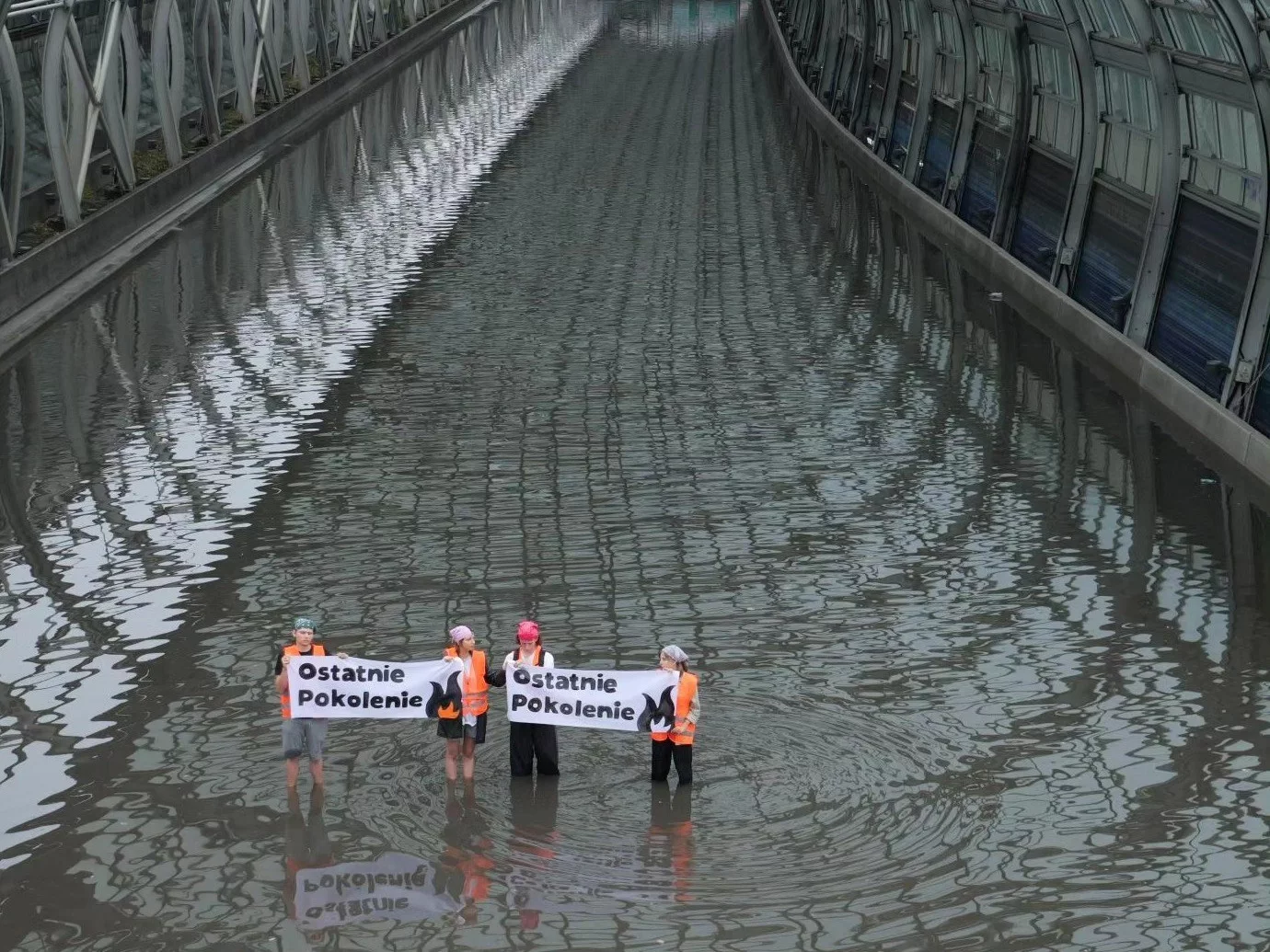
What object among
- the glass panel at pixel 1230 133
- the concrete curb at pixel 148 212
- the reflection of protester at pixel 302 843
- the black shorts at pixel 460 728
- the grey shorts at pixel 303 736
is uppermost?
the glass panel at pixel 1230 133

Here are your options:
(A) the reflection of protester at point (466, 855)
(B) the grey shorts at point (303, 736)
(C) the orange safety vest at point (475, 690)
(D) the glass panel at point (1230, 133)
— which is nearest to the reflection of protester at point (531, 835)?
(A) the reflection of protester at point (466, 855)

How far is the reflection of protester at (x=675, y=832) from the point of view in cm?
847

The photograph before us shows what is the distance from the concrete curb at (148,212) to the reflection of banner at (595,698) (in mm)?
11607

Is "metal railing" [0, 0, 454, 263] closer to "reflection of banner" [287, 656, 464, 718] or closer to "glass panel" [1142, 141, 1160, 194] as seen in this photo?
"glass panel" [1142, 141, 1160, 194]

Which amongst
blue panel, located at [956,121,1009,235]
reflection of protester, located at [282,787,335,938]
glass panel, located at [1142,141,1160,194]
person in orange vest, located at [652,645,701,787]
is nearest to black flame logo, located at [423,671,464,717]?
reflection of protester, located at [282,787,335,938]

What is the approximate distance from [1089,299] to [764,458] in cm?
657

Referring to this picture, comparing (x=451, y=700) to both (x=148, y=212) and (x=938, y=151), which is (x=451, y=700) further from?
(x=938, y=151)

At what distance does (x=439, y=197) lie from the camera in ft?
96.1

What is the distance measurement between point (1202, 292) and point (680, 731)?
9.89 meters

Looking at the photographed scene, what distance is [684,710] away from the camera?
9180mm

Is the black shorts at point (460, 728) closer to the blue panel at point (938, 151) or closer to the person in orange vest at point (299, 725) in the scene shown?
the person in orange vest at point (299, 725)

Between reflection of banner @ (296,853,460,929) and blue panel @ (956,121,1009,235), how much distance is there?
17675 mm

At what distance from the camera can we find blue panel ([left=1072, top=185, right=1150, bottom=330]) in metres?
A: 19.3

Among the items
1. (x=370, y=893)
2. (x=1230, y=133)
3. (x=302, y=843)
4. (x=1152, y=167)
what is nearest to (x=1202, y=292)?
(x=1230, y=133)
